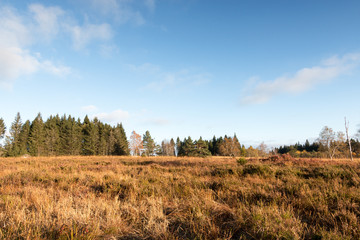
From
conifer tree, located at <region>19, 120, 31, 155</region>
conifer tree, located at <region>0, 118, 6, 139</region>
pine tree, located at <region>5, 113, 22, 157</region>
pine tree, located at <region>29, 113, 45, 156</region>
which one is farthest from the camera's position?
conifer tree, located at <region>0, 118, 6, 139</region>

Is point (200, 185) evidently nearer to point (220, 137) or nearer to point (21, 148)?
point (21, 148)

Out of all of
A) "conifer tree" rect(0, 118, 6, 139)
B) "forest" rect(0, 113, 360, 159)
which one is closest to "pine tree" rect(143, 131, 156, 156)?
"forest" rect(0, 113, 360, 159)

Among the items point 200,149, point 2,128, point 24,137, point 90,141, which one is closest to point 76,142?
point 90,141

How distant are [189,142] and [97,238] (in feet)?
199

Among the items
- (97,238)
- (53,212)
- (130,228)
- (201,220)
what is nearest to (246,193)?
(201,220)

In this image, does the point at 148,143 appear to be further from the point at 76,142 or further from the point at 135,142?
the point at 76,142

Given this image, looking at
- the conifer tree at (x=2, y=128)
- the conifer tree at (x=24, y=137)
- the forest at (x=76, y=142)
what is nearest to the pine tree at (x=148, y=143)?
the forest at (x=76, y=142)

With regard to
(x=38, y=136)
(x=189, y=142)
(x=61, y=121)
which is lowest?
(x=189, y=142)

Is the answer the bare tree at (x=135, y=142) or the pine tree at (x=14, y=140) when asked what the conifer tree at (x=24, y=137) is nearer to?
the pine tree at (x=14, y=140)

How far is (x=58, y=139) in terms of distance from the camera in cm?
5216

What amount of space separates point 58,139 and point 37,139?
509 centimetres

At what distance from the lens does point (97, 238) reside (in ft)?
9.46

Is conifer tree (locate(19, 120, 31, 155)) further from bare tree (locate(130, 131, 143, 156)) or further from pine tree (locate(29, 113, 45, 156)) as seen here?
bare tree (locate(130, 131, 143, 156))

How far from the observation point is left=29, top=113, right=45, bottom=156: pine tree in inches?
1876
